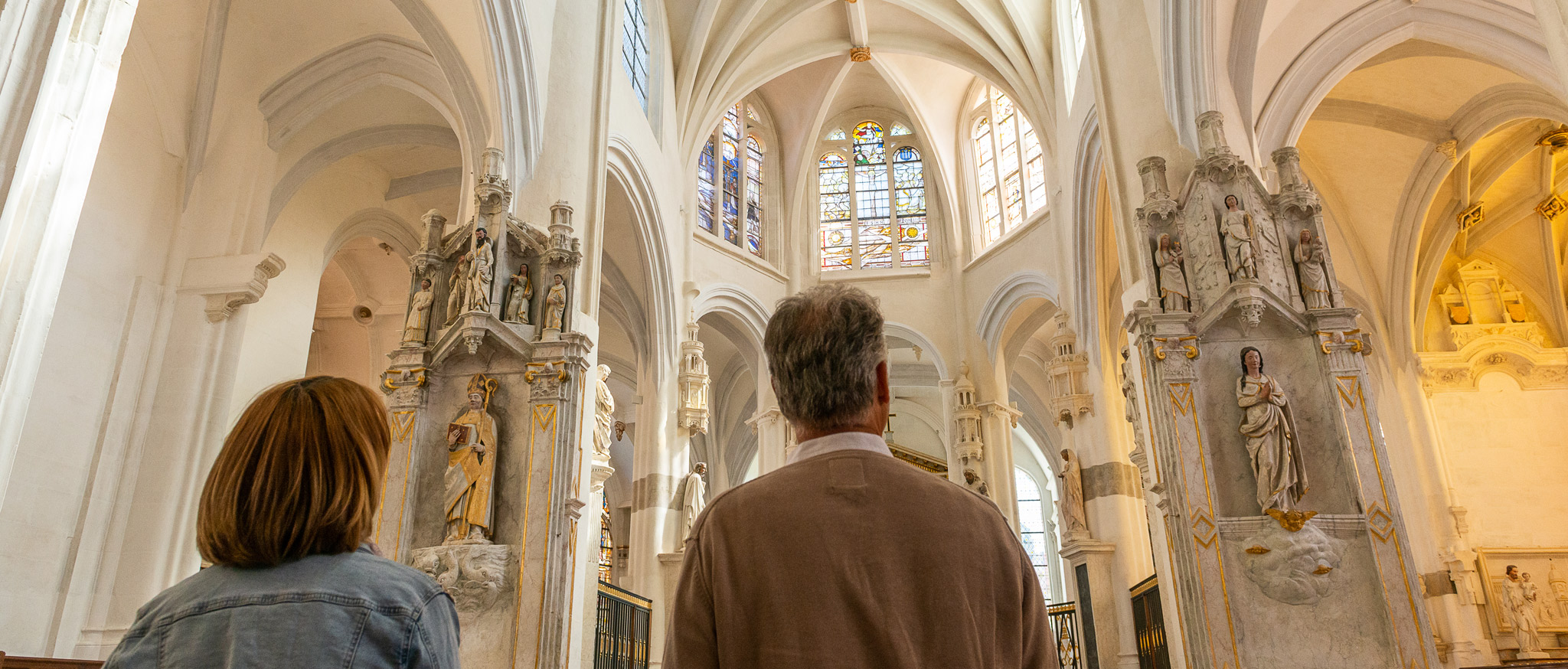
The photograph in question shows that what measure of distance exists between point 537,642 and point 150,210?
18.4 feet

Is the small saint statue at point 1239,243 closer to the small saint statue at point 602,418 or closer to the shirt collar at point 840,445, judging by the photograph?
the small saint statue at point 602,418

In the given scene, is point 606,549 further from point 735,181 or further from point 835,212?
point 735,181

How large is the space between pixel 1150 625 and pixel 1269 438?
4.36 metres

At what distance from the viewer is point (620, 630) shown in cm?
1091

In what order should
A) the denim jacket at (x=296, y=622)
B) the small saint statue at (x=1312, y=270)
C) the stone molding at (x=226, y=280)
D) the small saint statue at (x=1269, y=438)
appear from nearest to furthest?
the denim jacket at (x=296, y=622), the small saint statue at (x=1269, y=438), the small saint statue at (x=1312, y=270), the stone molding at (x=226, y=280)

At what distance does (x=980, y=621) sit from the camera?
1.59m

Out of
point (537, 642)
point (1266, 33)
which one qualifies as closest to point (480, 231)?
point (537, 642)

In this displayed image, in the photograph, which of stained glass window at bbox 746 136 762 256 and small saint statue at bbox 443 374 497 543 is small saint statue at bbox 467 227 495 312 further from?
stained glass window at bbox 746 136 762 256

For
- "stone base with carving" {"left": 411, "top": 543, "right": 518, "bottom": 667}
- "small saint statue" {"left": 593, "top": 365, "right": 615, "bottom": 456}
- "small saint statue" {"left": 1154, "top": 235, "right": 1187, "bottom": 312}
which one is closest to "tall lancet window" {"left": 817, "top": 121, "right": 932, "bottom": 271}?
"small saint statue" {"left": 593, "top": 365, "right": 615, "bottom": 456}

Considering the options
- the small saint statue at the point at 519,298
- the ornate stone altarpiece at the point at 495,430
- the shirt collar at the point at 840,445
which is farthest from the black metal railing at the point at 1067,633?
the shirt collar at the point at 840,445

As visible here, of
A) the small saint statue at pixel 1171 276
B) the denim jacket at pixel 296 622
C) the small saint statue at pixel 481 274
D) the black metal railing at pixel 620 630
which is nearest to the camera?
the denim jacket at pixel 296 622

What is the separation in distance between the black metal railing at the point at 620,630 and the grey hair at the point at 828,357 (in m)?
8.72

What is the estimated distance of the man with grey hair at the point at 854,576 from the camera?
5.00ft

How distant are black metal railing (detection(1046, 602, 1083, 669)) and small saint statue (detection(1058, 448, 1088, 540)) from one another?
1218 millimetres
